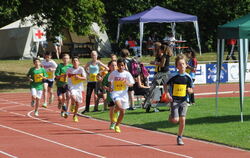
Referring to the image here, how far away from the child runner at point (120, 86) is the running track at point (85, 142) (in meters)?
0.55

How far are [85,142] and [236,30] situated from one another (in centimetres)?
480

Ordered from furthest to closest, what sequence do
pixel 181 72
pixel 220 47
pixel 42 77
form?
1. pixel 42 77
2. pixel 220 47
3. pixel 181 72

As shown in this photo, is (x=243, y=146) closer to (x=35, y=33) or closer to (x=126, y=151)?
(x=126, y=151)

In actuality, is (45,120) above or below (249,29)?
below

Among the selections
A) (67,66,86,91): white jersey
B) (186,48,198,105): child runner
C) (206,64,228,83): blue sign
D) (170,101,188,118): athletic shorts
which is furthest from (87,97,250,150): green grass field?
(206,64,228,83): blue sign

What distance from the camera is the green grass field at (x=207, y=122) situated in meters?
14.8

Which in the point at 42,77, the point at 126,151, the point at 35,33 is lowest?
the point at 126,151

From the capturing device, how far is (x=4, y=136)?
15852mm

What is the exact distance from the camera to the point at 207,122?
17500mm

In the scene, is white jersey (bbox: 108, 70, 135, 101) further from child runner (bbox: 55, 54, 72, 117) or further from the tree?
the tree

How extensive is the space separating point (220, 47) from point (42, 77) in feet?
17.8

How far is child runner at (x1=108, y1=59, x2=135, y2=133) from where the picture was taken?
16.2 meters

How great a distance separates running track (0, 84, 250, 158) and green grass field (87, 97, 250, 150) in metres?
0.44

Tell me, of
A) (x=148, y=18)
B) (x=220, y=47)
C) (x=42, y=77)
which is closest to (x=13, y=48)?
(x=148, y=18)
